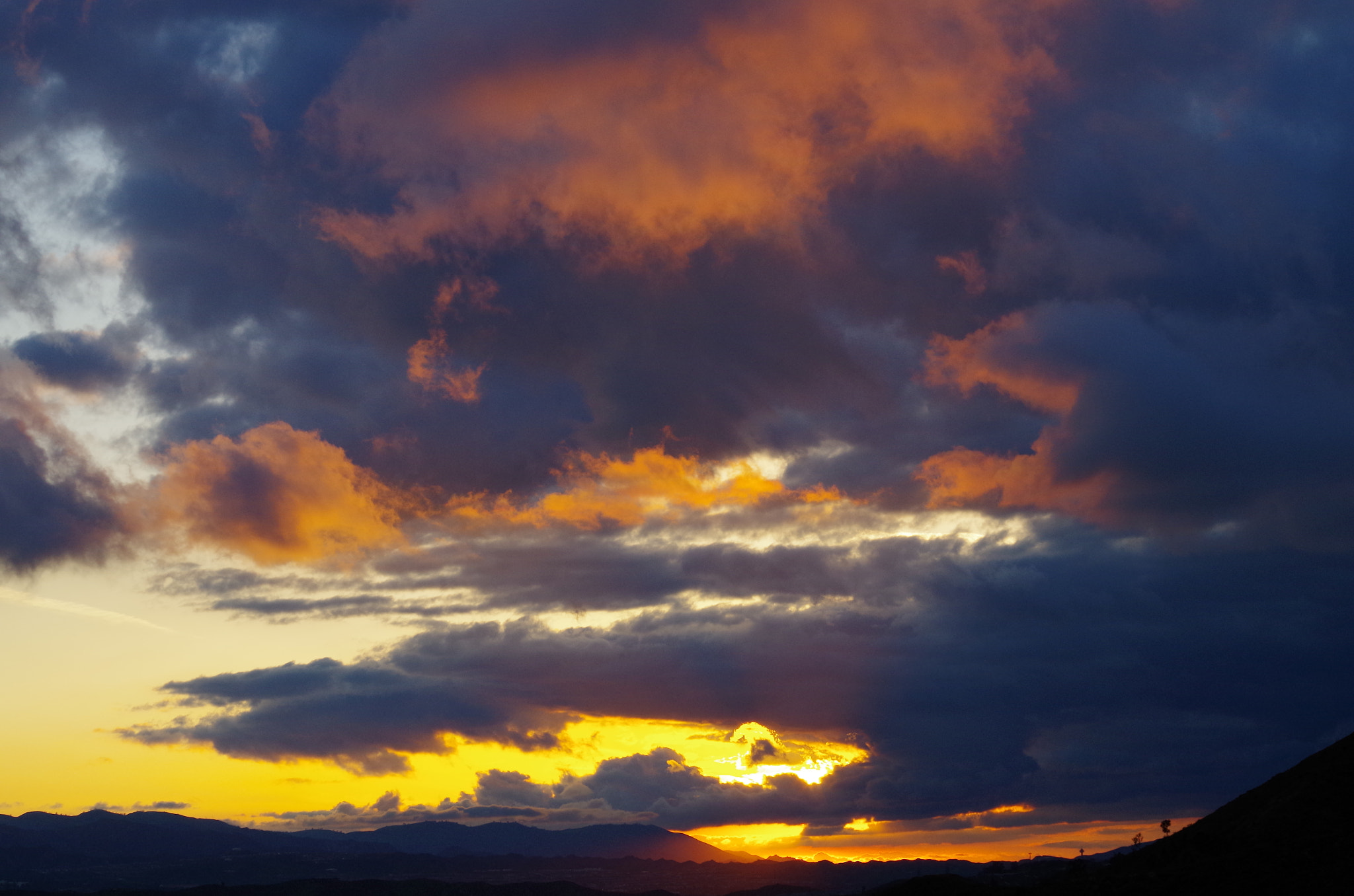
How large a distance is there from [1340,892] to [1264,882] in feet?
48.4

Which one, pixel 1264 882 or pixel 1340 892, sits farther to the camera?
pixel 1264 882

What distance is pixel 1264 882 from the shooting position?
19912cm

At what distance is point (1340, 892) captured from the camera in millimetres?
186000
